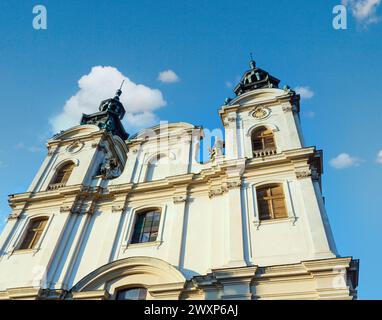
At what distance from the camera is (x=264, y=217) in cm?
1246

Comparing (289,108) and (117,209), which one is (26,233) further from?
(289,108)

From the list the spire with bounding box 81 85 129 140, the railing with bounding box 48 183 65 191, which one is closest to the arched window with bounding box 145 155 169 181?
the railing with bounding box 48 183 65 191

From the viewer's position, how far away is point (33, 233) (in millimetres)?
15547

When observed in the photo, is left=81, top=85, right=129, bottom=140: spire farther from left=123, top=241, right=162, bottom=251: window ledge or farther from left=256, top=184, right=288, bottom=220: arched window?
left=256, top=184, right=288, bottom=220: arched window

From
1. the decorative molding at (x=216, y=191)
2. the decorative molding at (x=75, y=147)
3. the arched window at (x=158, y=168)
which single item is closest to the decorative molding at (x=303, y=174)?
the decorative molding at (x=216, y=191)

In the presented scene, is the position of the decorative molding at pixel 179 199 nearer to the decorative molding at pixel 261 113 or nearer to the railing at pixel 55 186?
the decorative molding at pixel 261 113

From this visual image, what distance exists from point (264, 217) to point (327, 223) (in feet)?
7.45

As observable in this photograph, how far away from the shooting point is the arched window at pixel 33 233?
1491 centimetres

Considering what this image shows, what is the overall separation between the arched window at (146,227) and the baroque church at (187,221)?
2.3 inches

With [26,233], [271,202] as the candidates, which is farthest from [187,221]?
[26,233]

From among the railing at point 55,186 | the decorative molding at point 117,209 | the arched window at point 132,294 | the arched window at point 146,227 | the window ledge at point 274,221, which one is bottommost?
the arched window at point 132,294

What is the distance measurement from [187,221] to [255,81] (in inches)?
607

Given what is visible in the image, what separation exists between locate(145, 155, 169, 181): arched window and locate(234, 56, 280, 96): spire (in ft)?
29.9
